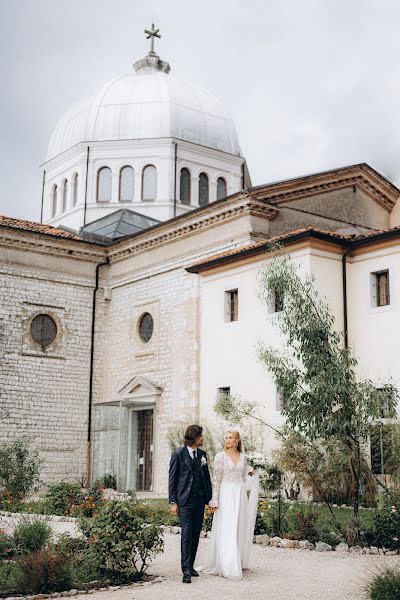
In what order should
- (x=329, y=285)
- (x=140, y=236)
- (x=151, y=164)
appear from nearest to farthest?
(x=329, y=285)
(x=140, y=236)
(x=151, y=164)

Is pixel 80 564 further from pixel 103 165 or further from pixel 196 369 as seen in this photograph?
pixel 103 165

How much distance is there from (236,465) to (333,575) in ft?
5.61

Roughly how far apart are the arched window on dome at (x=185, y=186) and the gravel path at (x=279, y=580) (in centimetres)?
2133

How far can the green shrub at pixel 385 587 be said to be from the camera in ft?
23.3

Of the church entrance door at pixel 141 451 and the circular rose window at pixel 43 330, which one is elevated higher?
the circular rose window at pixel 43 330

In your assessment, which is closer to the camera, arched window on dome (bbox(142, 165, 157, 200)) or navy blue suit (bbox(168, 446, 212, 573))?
navy blue suit (bbox(168, 446, 212, 573))

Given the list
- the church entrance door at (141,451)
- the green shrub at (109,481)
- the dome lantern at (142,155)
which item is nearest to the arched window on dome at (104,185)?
the dome lantern at (142,155)

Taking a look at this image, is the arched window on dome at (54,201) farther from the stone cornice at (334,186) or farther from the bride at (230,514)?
the bride at (230,514)

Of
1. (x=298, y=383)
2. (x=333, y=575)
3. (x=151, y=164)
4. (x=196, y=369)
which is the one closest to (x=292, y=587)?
(x=333, y=575)

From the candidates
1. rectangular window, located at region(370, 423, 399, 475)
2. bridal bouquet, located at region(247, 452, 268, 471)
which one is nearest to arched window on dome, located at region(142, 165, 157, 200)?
bridal bouquet, located at region(247, 452, 268, 471)

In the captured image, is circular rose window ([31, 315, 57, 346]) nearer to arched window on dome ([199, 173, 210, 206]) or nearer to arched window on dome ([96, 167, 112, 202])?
arched window on dome ([96, 167, 112, 202])

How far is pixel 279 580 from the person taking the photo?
9078 mm

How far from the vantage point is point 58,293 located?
89.2 feet

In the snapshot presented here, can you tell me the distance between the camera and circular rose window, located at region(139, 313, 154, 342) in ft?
86.0
